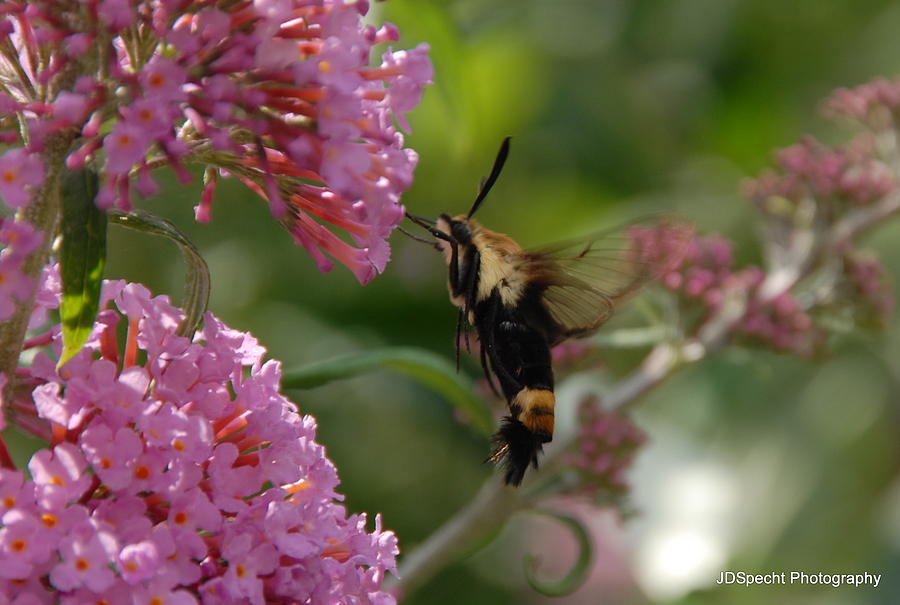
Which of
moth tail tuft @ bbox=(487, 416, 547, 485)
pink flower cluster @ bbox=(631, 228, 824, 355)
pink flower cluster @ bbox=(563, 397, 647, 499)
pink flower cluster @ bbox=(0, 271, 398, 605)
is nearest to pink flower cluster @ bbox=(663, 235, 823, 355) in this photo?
pink flower cluster @ bbox=(631, 228, 824, 355)

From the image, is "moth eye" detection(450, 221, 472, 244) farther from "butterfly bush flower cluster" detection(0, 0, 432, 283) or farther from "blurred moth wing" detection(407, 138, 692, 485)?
"butterfly bush flower cluster" detection(0, 0, 432, 283)

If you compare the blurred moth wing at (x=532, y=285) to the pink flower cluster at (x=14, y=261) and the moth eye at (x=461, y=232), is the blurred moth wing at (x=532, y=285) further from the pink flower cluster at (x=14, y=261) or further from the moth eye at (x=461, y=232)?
the pink flower cluster at (x=14, y=261)

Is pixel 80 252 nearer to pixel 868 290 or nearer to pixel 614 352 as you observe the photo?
pixel 868 290

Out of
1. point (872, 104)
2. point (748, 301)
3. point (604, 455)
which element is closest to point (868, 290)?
point (748, 301)

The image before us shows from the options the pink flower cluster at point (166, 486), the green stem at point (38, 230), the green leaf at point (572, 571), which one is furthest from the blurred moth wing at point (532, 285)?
the green stem at point (38, 230)

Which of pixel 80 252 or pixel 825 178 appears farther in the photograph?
pixel 825 178

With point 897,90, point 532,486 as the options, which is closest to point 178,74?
point 532,486
